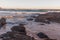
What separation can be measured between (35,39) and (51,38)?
15cm

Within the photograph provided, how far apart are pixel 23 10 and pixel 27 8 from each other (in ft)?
0.31

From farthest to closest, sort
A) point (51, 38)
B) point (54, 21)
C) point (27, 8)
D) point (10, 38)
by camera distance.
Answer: point (27, 8)
point (54, 21)
point (51, 38)
point (10, 38)

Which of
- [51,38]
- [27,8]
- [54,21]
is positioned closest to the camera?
[51,38]

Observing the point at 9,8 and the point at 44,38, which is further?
the point at 9,8

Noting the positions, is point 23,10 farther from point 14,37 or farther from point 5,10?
point 14,37

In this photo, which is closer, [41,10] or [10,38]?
[10,38]

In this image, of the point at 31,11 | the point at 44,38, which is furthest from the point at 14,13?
→ the point at 44,38

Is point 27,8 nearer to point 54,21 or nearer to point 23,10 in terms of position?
point 23,10

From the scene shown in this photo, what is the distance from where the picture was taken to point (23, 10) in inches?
120

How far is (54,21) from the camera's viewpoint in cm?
218

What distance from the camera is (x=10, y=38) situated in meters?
1.22

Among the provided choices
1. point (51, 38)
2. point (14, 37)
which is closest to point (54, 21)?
point (51, 38)

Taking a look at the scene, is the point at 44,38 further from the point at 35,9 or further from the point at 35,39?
the point at 35,9

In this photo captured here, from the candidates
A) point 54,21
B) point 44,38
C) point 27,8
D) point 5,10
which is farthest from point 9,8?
point 44,38
